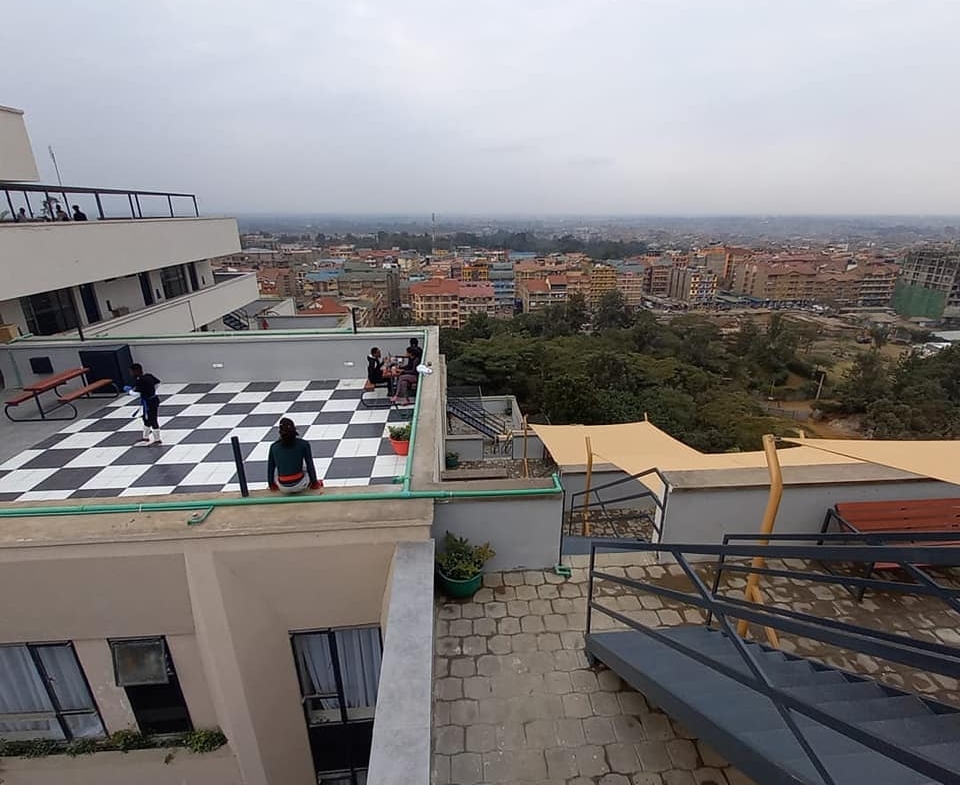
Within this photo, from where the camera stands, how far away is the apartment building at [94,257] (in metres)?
9.86

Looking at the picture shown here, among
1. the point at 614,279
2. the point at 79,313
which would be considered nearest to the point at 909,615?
the point at 79,313

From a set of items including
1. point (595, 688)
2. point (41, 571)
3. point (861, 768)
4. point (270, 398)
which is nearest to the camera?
point (861, 768)

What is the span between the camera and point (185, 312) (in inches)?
623

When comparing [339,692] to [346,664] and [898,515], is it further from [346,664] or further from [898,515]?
[898,515]

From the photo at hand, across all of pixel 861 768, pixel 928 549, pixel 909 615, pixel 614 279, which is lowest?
pixel 614 279

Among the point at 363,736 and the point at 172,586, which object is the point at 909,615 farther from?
the point at 172,586

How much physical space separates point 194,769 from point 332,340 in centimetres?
622

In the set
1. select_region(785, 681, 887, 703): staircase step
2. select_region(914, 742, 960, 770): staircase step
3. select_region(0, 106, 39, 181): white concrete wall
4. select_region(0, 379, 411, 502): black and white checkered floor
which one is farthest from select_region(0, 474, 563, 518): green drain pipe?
select_region(0, 106, 39, 181): white concrete wall

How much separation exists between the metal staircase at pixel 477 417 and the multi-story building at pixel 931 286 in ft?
370

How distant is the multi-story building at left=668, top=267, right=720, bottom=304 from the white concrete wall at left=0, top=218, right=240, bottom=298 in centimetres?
11808

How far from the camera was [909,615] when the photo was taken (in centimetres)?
447

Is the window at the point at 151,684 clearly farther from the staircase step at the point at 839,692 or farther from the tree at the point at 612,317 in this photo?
the tree at the point at 612,317

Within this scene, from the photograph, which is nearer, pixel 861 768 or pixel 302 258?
pixel 861 768

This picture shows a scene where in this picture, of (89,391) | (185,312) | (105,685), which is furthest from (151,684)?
(185,312)
